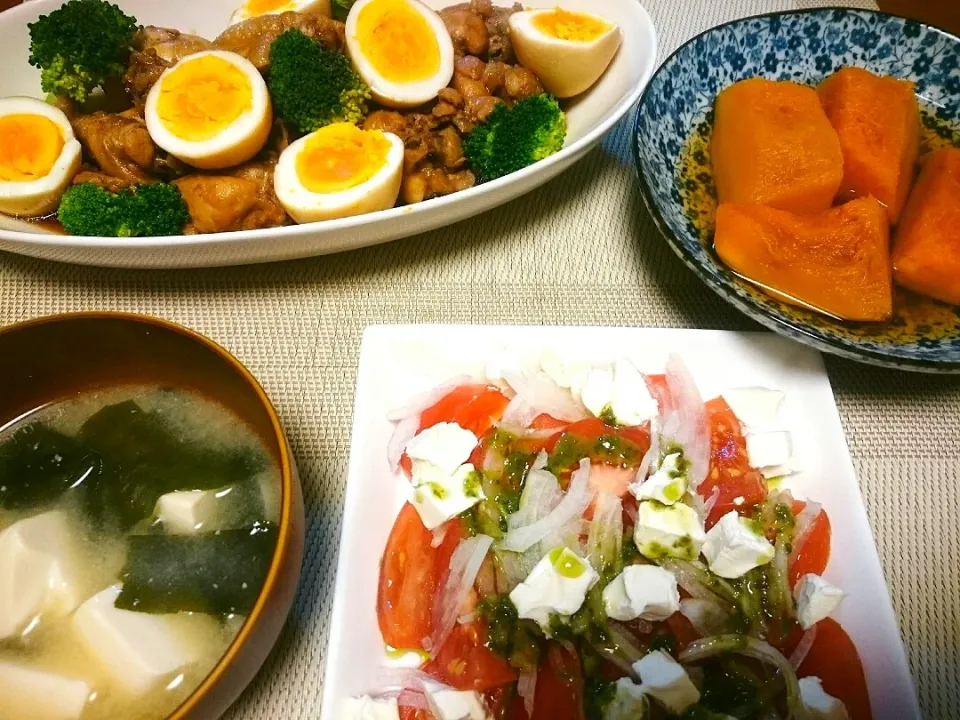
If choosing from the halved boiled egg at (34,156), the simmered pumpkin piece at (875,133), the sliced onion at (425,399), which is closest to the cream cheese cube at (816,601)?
the sliced onion at (425,399)

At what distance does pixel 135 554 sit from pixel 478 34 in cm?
154

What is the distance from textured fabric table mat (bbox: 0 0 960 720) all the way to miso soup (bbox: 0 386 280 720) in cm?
25

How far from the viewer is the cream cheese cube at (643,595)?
1.04 m

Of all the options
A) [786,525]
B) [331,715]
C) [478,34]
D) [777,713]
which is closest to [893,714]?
[777,713]

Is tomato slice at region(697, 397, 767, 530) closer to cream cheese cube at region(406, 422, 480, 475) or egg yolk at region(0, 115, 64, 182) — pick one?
cream cheese cube at region(406, 422, 480, 475)

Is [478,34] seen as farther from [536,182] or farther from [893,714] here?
[893,714]

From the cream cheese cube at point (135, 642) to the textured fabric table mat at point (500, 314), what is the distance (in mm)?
257

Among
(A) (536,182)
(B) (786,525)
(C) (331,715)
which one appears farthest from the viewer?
(A) (536,182)

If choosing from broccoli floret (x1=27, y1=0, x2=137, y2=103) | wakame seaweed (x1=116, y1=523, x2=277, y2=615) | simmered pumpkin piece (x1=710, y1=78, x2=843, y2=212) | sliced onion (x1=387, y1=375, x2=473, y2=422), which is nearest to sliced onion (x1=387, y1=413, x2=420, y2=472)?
sliced onion (x1=387, y1=375, x2=473, y2=422)

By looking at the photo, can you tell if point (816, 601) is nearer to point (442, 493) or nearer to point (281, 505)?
point (442, 493)

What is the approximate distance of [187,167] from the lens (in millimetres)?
1709

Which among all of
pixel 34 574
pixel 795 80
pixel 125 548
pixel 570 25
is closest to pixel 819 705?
pixel 125 548

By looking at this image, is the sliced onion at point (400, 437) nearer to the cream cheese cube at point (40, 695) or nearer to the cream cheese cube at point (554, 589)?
the cream cheese cube at point (554, 589)

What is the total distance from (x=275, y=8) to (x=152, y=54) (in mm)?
367
